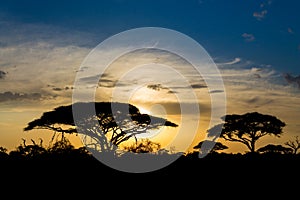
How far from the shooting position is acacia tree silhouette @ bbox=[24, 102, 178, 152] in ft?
128

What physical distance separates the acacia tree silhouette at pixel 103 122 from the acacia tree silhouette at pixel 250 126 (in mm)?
8576

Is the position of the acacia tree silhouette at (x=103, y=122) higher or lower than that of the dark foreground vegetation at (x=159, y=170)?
higher

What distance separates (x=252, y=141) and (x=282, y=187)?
27.6m

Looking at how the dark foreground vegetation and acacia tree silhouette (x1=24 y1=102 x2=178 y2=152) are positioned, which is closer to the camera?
the dark foreground vegetation

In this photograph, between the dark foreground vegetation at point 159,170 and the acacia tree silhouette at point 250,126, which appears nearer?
the dark foreground vegetation at point 159,170

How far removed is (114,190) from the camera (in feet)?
58.0

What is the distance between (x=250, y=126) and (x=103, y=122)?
15.0m

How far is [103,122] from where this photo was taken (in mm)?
40188

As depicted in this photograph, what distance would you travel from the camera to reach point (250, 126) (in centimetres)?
4459

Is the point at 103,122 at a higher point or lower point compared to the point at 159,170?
higher

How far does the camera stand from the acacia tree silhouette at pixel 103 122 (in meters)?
39.1

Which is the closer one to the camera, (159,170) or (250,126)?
(159,170)

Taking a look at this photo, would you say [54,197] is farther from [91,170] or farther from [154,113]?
[154,113]

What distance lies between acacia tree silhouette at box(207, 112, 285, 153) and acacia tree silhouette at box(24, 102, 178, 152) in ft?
28.1
